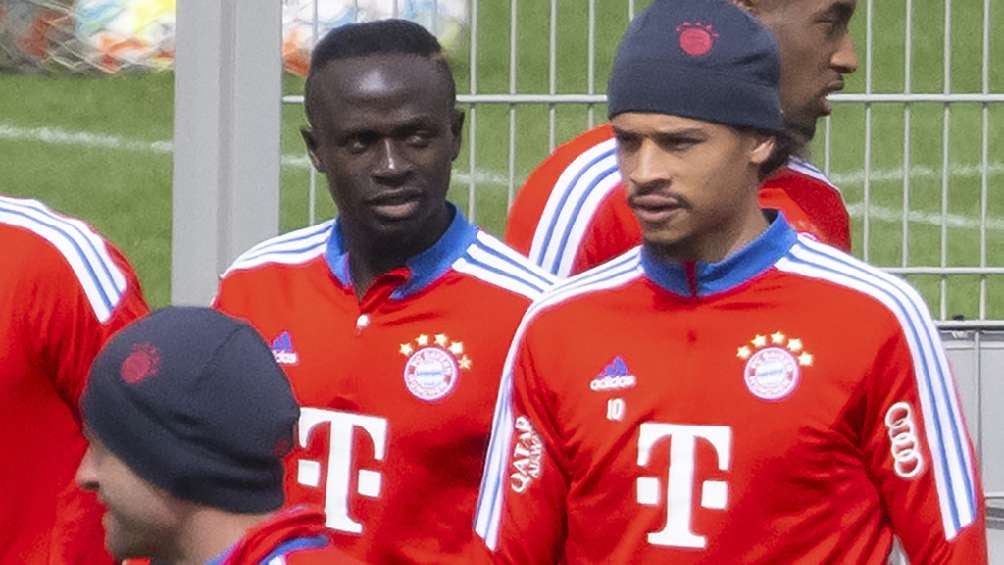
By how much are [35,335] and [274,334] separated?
1.38ft

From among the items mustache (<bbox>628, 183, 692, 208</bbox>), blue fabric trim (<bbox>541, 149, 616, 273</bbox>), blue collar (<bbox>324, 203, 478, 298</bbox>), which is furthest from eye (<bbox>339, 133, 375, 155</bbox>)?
mustache (<bbox>628, 183, 692, 208</bbox>)

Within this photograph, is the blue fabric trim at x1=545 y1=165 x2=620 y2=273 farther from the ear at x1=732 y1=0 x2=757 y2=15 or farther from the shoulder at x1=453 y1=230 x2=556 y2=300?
the ear at x1=732 y1=0 x2=757 y2=15

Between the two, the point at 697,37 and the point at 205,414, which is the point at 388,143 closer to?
the point at 697,37

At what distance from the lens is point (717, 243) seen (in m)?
4.72

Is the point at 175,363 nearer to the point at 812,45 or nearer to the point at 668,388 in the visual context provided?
the point at 668,388

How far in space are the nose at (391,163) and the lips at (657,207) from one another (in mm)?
509

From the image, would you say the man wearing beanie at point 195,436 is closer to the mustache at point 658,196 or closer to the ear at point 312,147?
the mustache at point 658,196

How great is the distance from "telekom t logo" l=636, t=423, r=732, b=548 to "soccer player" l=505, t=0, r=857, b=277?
0.73 metres

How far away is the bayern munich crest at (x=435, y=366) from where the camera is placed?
5008 mm

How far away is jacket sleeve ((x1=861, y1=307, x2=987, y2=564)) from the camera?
4.56 meters

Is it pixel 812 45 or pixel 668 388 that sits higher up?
pixel 812 45

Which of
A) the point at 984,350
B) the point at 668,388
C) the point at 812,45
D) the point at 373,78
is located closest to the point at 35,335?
the point at 373,78

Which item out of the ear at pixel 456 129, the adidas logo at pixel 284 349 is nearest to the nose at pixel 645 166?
the ear at pixel 456 129

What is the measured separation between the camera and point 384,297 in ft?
16.8
